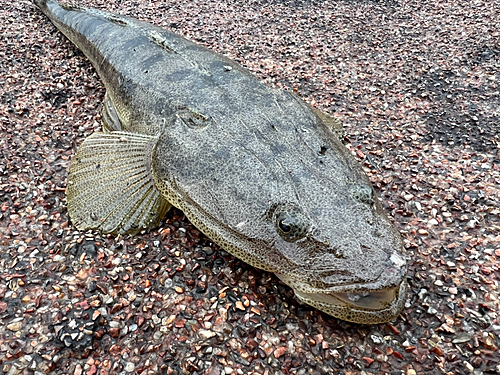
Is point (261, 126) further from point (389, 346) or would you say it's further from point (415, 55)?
point (415, 55)

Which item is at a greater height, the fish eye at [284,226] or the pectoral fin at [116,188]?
the fish eye at [284,226]

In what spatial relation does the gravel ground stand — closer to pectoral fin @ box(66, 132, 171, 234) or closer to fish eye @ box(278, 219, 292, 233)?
pectoral fin @ box(66, 132, 171, 234)

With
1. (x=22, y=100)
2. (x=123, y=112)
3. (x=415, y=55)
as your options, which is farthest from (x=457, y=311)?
(x=22, y=100)

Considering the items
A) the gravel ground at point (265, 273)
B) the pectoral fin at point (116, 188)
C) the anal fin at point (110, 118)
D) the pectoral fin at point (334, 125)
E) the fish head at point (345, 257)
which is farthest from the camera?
the anal fin at point (110, 118)

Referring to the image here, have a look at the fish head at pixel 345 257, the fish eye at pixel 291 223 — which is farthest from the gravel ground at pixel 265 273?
the fish eye at pixel 291 223

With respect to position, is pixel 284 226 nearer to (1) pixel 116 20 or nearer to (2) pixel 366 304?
(2) pixel 366 304

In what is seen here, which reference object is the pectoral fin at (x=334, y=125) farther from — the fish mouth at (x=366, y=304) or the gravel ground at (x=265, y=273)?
the fish mouth at (x=366, y=304)

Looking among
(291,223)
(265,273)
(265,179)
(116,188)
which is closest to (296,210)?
(291,223)
